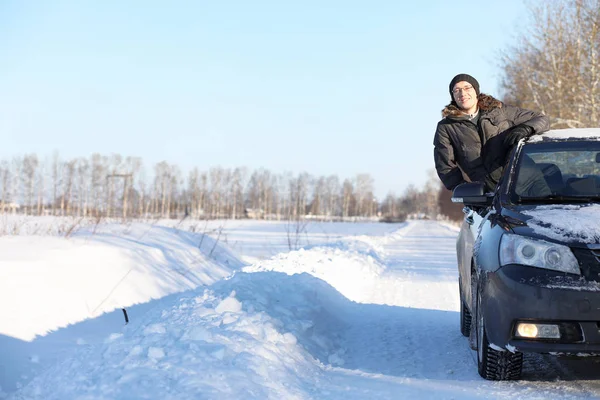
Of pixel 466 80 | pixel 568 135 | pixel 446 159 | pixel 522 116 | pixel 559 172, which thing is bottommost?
pixel 559 172

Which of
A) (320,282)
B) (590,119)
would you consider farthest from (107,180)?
(320,282)

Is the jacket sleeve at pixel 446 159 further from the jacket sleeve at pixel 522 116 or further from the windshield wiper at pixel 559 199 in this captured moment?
the windshield wiper at pixel 559 199

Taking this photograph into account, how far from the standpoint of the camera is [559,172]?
14.0 feet

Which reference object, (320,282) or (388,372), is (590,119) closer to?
(320,282)

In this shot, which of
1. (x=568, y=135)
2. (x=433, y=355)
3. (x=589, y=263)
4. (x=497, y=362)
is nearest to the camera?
(x=589, y=263)

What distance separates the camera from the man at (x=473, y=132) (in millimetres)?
5203

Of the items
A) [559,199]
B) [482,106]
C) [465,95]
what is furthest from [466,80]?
[559,199]

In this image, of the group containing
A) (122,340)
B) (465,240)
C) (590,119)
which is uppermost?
(590,119)

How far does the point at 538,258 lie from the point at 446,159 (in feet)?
7.63

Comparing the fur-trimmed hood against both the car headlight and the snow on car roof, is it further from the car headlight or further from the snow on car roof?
the car headlight

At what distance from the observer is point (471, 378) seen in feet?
13.5

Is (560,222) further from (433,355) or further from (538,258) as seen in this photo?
(433,355)

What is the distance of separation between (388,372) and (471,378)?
0.64 m

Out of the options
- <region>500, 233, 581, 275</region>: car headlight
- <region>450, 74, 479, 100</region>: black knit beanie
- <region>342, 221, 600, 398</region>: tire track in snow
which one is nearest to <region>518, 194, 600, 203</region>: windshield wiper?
<region>500, 233, 581, 275</region>: car headlight
